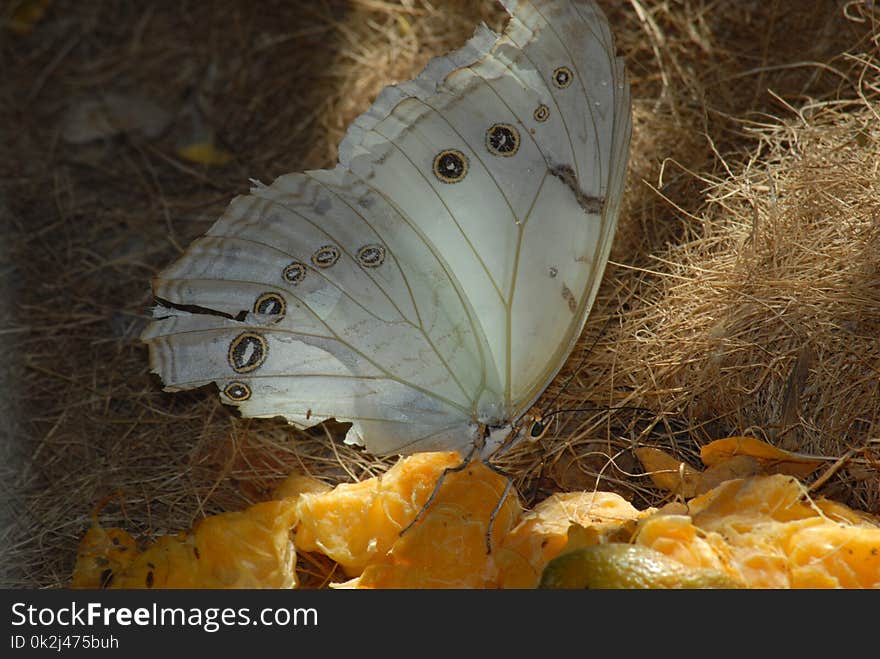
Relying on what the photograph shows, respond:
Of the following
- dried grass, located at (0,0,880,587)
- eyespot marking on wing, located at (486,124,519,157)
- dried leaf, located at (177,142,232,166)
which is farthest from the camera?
dried leaf, located at (177,142,232,166)

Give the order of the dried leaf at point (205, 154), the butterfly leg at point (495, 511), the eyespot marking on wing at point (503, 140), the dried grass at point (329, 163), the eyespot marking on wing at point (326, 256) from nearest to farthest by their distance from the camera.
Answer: the butterfly leg at point (495, 511)
the eyespot marking on wing at point (503, 140)
the eyespot marking on wing at point (326, 256)
the dried grass at point (329, 163)
the dried leaf at point (205, 154)

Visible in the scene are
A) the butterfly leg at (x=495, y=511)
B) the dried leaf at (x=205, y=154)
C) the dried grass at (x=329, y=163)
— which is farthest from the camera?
the dried leaf at (x=205, y=154)

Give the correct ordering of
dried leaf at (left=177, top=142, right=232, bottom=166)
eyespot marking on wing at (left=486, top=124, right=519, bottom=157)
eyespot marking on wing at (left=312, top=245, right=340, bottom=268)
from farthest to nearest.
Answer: dried leaf at (left=177, top=142, right=232, bottom=166), eyespot marking on wing at (left=312, top=245, right=340, bottom=268), eyespot marking on wing at (left=486, top=124, right=519, bottom=157)

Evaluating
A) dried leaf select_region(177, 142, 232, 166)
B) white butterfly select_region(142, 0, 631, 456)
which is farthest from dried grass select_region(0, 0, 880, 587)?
white butterfly select_region(142, 0, 631, 456)

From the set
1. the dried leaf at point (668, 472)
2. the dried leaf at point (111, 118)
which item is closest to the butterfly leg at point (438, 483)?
the dried leaf at point (668, 472)

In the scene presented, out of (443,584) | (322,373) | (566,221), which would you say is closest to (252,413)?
(322,373)

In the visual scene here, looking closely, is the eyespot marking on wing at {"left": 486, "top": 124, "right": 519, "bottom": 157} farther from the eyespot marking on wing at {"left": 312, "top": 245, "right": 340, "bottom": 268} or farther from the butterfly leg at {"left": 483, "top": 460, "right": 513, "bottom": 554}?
the butterfly leg at {"left": 483, "top": 460, "right": 513, "bottom": 554}

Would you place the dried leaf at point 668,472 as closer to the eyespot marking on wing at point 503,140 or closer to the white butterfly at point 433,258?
the white butterfly at point 433,258

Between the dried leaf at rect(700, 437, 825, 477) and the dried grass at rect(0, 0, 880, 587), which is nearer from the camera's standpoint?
the dried leaf at rect(700, 437, 825, 477)
